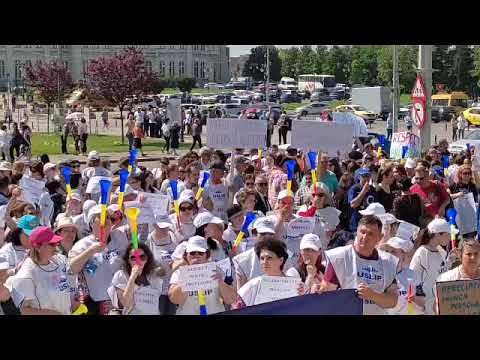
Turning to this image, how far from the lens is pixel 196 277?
5.65 metres

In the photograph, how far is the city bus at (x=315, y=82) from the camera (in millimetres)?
78000

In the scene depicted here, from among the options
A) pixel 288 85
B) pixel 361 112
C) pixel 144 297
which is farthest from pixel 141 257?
pixel 288 85

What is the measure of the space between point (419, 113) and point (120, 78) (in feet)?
64.6

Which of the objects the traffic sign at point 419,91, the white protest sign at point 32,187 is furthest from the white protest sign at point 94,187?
the traffic sign at point 419,91

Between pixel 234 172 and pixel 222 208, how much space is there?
1.10 m

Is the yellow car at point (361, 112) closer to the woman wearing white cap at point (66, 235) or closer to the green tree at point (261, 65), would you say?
the woman wearing white cap at point (66, 235)

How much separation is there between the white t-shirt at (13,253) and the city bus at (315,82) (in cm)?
7123
